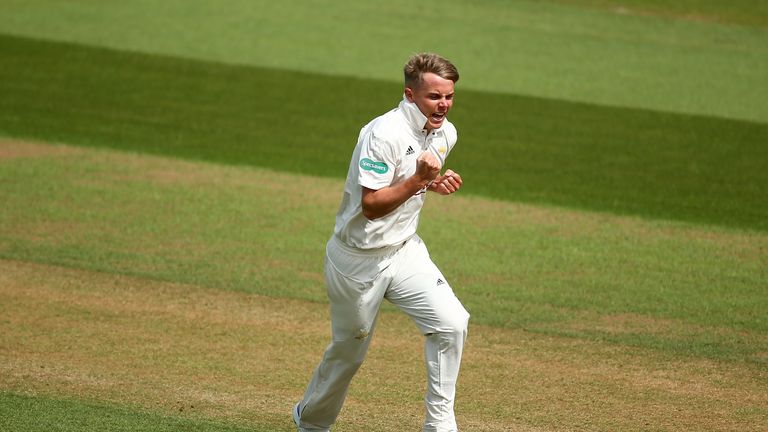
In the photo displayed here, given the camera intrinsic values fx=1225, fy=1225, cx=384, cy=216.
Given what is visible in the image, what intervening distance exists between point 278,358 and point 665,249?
5.18 meters

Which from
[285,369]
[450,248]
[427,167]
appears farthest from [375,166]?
[450,248]

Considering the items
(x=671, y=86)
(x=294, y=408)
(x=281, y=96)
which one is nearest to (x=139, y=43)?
(x=281, y=96)

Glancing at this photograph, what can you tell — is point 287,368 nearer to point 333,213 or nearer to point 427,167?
point 427,167

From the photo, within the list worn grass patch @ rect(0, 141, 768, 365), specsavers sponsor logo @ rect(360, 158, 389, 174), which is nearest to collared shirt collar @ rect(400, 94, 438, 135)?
specsavers sponsor logo @ rect(360, 158, 389, 174)

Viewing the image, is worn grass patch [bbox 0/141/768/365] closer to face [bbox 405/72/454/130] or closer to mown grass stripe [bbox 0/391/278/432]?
mown grass stripe [bbox 0/391/278/432]

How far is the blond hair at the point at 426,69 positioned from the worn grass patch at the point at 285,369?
2287 millimetres

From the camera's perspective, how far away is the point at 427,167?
21.7ft

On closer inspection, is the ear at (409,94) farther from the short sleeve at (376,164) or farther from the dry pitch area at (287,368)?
the dry pitch area at (287,368)

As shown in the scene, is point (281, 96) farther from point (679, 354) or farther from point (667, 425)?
point (667, 425)

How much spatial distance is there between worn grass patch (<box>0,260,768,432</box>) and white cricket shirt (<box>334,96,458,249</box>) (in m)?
1.44

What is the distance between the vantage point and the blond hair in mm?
6965

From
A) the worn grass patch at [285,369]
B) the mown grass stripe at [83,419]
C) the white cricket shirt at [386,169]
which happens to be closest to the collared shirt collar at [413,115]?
the white cricket shirt at [386,169]

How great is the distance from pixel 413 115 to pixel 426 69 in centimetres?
27

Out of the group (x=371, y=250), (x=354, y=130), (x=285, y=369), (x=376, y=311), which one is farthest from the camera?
(x=354, y=130)
